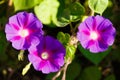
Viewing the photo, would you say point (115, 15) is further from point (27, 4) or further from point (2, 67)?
point (2, 67)

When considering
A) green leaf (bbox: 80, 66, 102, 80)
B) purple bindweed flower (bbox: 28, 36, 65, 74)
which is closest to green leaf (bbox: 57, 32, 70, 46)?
purple bindweed flower (bbox: 28, 36, 65, 74)

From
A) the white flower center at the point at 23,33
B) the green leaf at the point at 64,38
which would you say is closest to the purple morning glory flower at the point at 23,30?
the white flower center at the point at 23,33

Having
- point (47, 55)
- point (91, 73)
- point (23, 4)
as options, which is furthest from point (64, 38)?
point (91, 73)

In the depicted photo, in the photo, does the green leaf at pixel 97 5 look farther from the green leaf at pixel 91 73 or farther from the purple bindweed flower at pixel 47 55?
the green leaf at pixel 91 73

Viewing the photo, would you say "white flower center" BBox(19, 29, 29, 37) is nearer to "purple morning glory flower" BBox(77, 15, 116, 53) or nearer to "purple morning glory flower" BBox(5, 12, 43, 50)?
"purple morning glory flower" BBox(5, 12, 43, 50)

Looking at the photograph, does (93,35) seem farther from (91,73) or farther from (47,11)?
(91,73)
